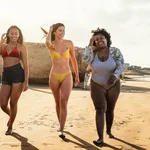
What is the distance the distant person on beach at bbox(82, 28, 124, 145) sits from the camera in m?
5.77

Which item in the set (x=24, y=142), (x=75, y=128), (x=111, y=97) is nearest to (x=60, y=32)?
(x=111, y=97)

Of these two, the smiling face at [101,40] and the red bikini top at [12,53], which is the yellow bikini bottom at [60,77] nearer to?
the red bikini top at [12,53]

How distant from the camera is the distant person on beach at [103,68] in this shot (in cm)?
577

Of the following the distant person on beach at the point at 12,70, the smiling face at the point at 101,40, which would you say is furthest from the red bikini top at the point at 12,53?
the smiling face at the point at 101,40

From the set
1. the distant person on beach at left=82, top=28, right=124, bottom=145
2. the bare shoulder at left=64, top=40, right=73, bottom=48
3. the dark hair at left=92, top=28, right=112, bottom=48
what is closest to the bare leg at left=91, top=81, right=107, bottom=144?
the distant person on beach at left=82, top=28, right=124, bottom=145

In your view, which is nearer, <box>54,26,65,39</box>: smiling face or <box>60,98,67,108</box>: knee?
<box>60,98,67,108</box>: knee

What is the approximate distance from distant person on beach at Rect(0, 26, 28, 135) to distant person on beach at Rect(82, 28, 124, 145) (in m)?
1.20

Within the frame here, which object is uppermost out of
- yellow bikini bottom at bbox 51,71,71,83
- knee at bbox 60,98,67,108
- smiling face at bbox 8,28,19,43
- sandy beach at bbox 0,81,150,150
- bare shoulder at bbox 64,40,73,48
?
smiling face at bbox 8,28,19,43

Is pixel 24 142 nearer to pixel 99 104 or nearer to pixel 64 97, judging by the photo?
pixel 64 97

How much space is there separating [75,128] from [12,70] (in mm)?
1593

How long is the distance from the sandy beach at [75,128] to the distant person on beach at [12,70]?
0.54 m

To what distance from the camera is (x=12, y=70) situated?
641 cm

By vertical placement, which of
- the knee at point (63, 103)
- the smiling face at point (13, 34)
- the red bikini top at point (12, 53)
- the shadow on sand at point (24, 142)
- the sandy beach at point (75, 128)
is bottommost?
the shadow on sand at point (24, 142)

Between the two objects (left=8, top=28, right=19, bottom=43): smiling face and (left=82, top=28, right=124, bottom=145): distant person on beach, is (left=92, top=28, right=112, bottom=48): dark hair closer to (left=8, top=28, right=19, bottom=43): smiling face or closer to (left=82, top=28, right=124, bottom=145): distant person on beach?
(left=82, top=28, right=124, bottom=145): distant person on beach
